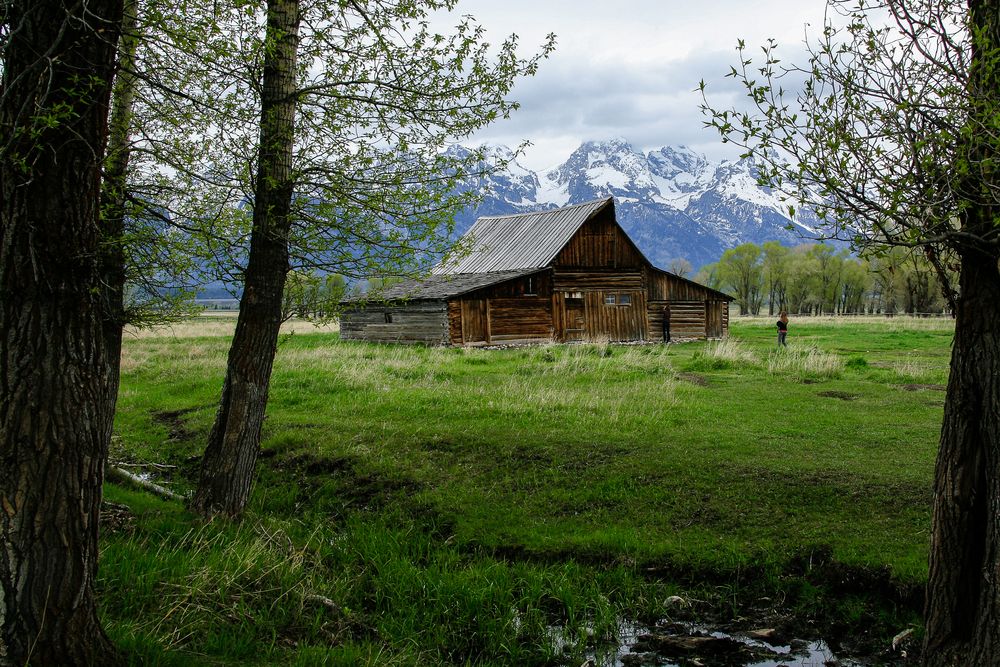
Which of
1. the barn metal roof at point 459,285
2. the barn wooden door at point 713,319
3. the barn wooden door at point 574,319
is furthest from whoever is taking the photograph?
the barn wooden door at point 713,319

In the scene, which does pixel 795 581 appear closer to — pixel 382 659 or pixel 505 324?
pixel 382 659

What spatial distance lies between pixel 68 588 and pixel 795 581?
6.29 m

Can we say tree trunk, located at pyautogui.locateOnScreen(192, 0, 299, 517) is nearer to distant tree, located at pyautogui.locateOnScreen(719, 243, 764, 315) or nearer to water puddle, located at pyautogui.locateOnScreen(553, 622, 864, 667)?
water puddle, located at pyautogui.locateOnScreen(553, 622, 864, 667)

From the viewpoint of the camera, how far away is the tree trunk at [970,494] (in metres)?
4.81

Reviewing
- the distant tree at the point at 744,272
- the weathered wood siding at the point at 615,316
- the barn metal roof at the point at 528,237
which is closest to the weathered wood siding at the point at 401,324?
the barn metal roof at the point at 528,237

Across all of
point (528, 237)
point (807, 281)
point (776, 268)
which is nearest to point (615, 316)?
point (528, 237)

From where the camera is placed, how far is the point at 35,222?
153 inches

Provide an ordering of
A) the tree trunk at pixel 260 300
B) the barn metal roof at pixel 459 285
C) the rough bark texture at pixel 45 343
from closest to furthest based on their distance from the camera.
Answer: the rough bark texture at pixel 45 343, the tree trunk at pixel 260 300, the barn metal roof at pixel 459 285

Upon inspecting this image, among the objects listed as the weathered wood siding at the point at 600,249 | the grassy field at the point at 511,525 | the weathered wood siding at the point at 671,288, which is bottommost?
the grassy field at the point at 511,525

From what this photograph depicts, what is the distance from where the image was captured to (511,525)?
8.52 meters

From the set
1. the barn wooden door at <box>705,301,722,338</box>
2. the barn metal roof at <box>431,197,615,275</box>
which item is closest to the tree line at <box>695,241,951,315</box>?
the barn wooden door at <box>705,301,722,338</box>

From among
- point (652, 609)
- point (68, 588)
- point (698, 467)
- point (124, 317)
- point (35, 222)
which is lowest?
point (652, 609)

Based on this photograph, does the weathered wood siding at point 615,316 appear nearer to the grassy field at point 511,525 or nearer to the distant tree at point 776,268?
the grassy field at point 511,525

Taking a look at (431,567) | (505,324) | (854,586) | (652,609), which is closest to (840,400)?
(854,586)
